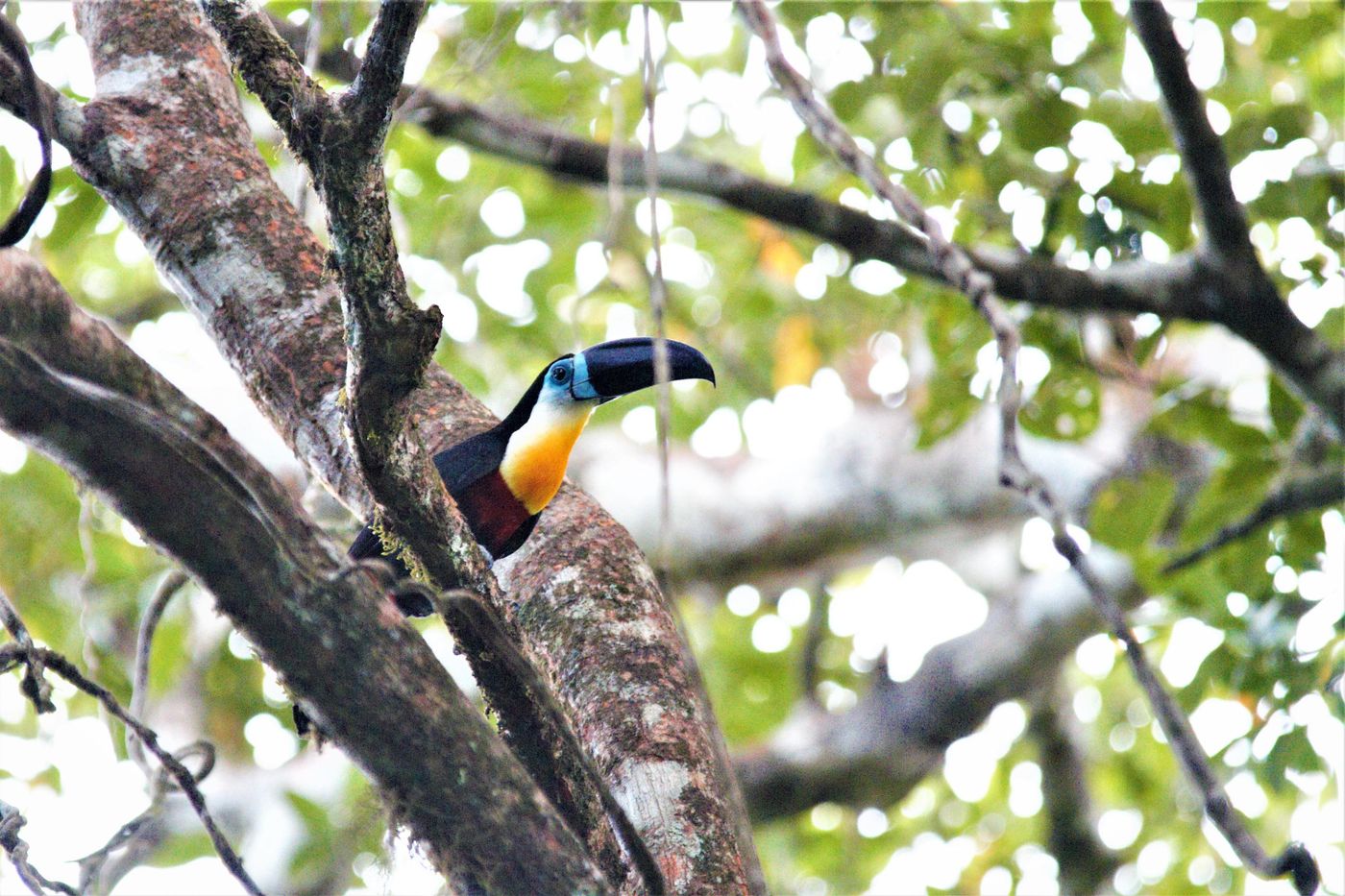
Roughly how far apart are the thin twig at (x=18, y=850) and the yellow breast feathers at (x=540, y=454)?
1222 mm

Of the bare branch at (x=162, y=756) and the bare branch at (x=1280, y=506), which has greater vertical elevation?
the bare branch at (x=162, y=756)

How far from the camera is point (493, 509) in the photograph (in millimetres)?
2795

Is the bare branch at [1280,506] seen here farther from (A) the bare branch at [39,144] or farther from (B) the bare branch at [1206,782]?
(A) the bare branch at [39,144]

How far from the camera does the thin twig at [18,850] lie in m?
1.59

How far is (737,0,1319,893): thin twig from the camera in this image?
131 centimetres

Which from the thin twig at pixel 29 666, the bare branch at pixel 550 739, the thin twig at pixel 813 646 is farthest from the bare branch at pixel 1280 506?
the thin twig at pixel 29 666

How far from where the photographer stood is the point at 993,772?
6832 mm

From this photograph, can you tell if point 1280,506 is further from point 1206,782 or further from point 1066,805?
point 1066,805

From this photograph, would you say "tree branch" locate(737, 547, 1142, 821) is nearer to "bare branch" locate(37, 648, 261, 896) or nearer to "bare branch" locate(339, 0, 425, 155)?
"bare branch" locate(37, 648, 261, 896)

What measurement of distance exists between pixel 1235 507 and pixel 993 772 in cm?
394

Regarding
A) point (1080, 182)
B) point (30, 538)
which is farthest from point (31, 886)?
point (30, 538)

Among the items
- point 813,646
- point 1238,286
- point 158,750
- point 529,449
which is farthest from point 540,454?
point 813,646

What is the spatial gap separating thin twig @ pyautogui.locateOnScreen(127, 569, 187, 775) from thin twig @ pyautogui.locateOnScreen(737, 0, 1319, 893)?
4.52 feet

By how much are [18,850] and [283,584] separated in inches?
26.3
